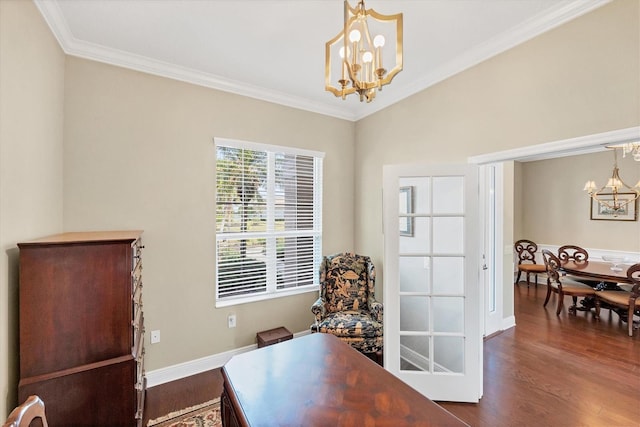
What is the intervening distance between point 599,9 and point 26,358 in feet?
12.7

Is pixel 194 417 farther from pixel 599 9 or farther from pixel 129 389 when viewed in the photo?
pixel 599 9

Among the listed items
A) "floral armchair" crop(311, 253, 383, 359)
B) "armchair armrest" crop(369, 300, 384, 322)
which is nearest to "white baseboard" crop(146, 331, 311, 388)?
"floral armchair" crop(311, 253, 383, 359)

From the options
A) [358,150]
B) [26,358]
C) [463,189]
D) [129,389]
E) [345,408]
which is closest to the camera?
[345,408]

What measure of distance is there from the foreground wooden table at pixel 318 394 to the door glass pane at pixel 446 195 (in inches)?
59.5

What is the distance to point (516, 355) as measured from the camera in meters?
3.00

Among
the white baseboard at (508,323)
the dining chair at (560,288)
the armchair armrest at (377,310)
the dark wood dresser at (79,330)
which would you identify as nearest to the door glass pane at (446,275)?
the armchair armrest at (377,310)

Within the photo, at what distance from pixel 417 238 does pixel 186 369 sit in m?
2.56

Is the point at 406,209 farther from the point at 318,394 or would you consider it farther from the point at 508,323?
the point at 508,323

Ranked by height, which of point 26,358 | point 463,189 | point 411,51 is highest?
point 411,51

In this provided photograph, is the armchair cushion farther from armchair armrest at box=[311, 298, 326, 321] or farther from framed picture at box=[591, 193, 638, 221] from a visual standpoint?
framed picture at box=[591, 193, 638, 221]

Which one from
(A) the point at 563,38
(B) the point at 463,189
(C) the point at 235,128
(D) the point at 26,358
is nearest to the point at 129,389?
(D) the point at 26,358

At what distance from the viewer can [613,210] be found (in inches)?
201

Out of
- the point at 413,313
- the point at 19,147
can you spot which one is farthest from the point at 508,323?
the point at 19,147

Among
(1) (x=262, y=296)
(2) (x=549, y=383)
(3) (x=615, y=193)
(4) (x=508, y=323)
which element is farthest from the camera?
(3) (x=615, y=193)
